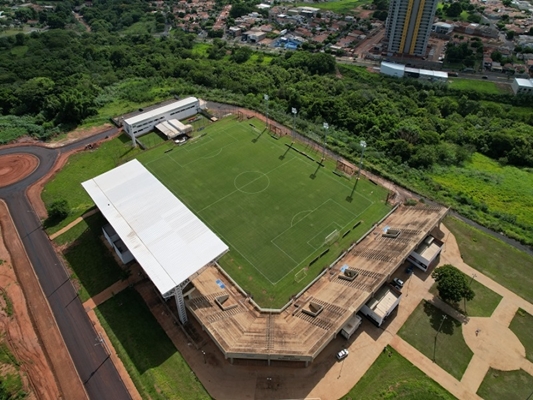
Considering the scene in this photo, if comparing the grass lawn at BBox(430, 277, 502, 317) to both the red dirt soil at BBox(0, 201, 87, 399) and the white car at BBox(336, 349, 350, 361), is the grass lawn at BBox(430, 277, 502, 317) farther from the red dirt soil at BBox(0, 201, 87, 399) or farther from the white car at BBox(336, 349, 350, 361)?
the red dirt soil at BBox(0, 201, 87, 399)

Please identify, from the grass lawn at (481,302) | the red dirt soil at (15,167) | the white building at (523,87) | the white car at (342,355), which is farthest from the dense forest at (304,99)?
the white car at (342,355)

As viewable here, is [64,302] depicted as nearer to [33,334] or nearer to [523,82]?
[33,334]

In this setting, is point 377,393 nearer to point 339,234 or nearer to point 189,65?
point 339,234

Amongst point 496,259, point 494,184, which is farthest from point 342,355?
point 494,184

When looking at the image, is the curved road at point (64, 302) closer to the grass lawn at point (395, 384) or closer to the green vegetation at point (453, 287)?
the grass lawn at point (395, 384)

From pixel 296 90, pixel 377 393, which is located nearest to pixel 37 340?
pixel 377 393

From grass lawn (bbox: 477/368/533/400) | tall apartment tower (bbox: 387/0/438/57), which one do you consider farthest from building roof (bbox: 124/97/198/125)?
tall apartment tower (bbox: 387/0/438/57)
